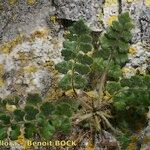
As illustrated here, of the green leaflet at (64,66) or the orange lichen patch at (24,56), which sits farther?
the orange lichen patch at (24,56)

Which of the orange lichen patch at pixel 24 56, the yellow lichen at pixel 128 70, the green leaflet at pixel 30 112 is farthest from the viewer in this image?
the orange lichen patch at pixel 24 56

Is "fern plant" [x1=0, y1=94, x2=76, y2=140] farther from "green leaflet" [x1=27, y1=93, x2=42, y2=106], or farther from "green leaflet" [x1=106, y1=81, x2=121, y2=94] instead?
"green leaflet" [x1=106, y1=81, x2=121, y2=94]

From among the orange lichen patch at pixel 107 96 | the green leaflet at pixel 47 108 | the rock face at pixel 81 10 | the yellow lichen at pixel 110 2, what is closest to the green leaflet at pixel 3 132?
the green leaflet at pixel 47 108

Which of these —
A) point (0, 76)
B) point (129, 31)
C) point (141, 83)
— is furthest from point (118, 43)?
point (0, 76)

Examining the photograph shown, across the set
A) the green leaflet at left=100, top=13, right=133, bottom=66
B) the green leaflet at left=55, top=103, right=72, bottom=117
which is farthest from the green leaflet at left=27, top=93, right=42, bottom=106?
the green leaflet at left=100, top=13, right=133, bottom=66

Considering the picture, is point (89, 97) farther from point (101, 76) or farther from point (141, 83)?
point (141, 83)

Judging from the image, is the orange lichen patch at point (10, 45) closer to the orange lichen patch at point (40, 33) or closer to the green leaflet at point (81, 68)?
the orange lichen patch at point (40, 33)
